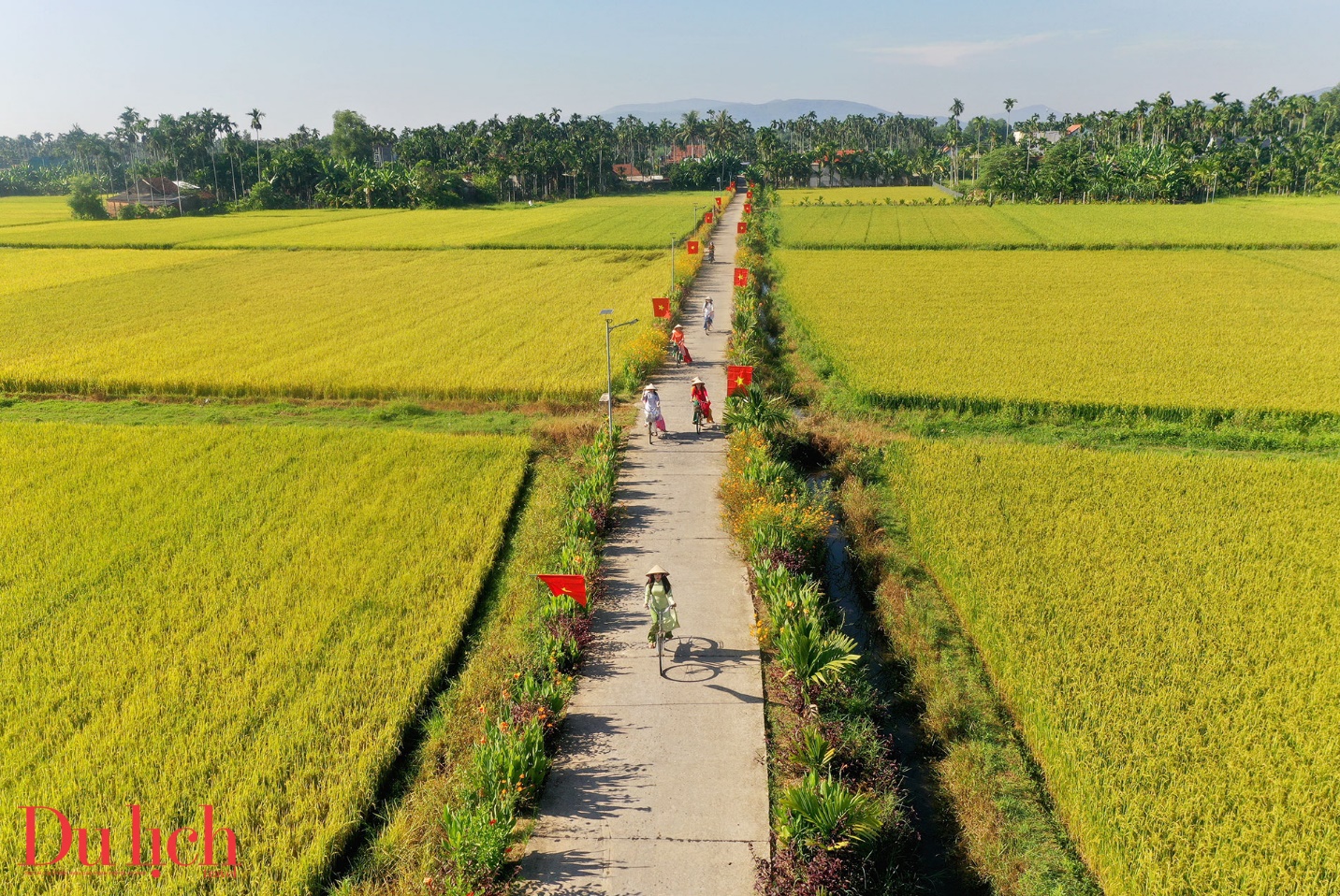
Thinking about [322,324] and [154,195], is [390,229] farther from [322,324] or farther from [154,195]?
[154,195]

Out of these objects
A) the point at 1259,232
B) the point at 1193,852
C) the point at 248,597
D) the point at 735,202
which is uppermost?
the point at 735,202

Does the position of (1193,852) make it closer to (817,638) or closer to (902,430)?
(817,638)

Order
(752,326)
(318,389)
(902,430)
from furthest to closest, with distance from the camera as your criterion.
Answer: (752,326), (318,389), (902,430)

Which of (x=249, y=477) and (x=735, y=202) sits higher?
(x=735, y=202)

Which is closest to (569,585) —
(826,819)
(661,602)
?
(661,602)

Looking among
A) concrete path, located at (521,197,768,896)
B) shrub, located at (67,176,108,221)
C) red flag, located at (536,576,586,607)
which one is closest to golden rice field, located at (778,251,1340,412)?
concrete path, located at (521,197,768,896)

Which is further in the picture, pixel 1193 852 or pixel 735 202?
pixel 735 202

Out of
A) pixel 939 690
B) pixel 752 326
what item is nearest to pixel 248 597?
pixel 939 690

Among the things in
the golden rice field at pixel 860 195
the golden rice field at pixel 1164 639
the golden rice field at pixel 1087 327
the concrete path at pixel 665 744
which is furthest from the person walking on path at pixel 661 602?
the golden rice field at pixel 860 195
